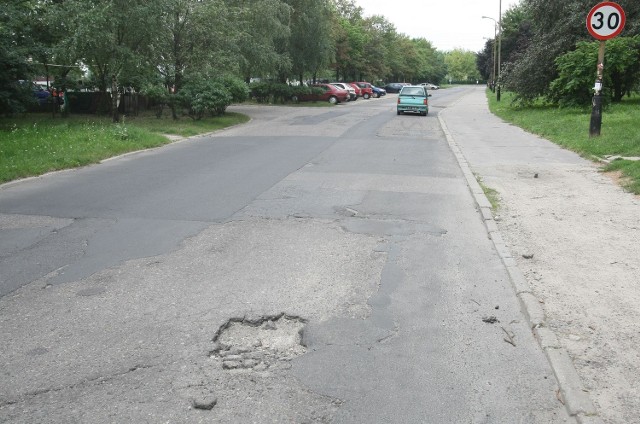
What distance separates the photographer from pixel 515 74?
28.6 m

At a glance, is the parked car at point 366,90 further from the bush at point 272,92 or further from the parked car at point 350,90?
the bush at point 272,92

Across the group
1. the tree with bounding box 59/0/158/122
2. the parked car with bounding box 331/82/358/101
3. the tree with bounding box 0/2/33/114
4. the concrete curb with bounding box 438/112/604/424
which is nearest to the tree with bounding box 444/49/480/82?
the parked car with bounding box 331/82/358/101

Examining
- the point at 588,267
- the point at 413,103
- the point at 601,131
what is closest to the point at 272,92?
the point at 413,103

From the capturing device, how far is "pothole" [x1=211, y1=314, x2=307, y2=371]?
159 inches

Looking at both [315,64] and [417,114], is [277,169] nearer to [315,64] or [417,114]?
[417,114]

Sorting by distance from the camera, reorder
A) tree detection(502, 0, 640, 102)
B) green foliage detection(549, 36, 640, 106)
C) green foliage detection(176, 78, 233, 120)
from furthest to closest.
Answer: tree detection(502, 0, 640, 102) → green foliage detection(549, 36, 640, 106) → green foliage detection(176, 78, 233, 120)

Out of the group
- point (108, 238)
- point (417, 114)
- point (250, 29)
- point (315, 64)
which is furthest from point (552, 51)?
point (108, 238)

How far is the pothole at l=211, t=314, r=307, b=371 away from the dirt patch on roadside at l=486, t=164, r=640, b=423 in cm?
208

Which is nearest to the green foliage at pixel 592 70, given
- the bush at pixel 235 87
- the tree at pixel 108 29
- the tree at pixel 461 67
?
the bush at pixel 235 87

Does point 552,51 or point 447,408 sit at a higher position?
point 552,51

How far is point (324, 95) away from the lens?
150 ft

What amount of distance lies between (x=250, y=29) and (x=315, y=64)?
36.7 feet

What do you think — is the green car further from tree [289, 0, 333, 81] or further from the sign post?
the sign post

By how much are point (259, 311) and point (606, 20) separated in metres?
13.2
